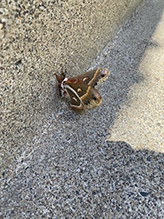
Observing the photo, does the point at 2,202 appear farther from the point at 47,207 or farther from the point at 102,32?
the point at 102,32

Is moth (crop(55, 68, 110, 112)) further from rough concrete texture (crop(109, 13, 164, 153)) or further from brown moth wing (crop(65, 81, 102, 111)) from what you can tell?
rough concrete texture (crop(109, 13, 164, 153))

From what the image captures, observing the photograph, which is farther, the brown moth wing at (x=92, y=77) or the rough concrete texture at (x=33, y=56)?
the brown moth wing at (x=92, y=77)

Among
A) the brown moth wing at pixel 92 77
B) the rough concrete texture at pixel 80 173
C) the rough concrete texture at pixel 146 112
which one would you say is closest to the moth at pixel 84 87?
the brown moth wing at pixel 92 77

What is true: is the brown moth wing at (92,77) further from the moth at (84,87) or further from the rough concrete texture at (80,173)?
the rough concrete texture at (80,173)

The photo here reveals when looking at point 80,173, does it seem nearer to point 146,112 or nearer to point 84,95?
point 84,95

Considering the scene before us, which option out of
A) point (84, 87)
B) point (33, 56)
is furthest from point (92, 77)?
point (33, 56)

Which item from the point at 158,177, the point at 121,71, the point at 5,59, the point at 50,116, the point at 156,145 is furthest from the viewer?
the point at 121,71

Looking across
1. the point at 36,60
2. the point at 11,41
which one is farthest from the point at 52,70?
the point at 11,41
